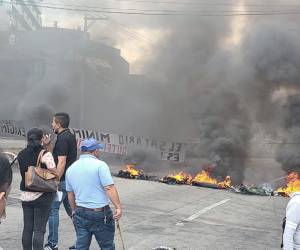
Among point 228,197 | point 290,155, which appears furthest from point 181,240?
point 290,155

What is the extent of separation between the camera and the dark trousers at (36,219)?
477 centimetres

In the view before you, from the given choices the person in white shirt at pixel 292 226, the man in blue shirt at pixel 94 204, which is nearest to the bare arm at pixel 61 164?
the man in blue shirt at pixel 94 204

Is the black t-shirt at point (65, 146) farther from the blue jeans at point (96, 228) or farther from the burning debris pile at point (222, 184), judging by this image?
the burning debris pile at point (222, 184)

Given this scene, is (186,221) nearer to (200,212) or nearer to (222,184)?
(200,212)

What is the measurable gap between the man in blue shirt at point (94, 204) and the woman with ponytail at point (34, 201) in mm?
553

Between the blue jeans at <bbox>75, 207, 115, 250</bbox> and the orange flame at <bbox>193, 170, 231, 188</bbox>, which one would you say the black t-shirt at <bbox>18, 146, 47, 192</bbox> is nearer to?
the blue jeans at <bbox>75, 207, 115, 250</bbox>

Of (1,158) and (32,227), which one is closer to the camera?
(1,158)

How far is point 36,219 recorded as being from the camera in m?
4.78

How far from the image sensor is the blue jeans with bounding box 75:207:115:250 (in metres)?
4.27

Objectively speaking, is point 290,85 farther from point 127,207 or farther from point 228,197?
point 127,207

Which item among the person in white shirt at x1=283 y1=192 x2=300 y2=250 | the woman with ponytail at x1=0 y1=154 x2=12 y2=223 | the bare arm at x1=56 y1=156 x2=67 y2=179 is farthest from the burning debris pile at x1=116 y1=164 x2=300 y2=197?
the woman with ponytail at x1=0 y1=154 x2=12 y2=223

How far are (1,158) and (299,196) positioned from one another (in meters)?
2.08

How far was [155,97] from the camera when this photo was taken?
95.9 ft

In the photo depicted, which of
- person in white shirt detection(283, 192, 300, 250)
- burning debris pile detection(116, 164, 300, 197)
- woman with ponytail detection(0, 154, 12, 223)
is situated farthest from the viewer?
burning debris pile detection(116, 164, 300, 197)
